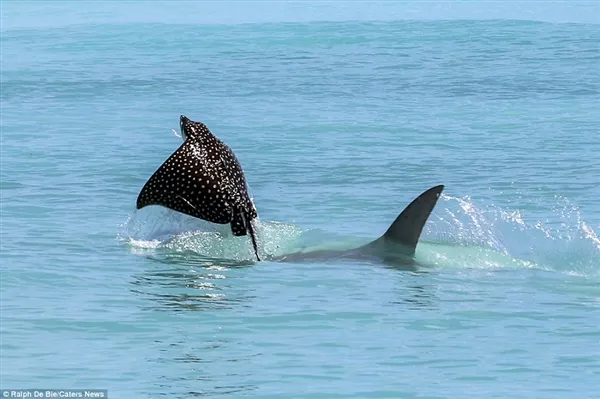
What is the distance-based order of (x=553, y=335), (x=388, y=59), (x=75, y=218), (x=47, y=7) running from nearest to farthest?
1. (x=553, y=335)
2. (x=75, y=218)
3. (x=388, y=59)
4. (x=47, y=7)

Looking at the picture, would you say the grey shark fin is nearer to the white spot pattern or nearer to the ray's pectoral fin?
the ray's pectoral fin

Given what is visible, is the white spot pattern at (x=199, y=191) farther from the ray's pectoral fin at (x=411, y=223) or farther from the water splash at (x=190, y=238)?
the ray's pectoral fin at (x=411, y=223)

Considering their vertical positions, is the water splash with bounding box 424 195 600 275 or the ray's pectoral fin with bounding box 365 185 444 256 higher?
the ray's pectoral fin with bounding box 365 185 444 256

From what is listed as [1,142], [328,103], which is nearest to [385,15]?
[328,103]

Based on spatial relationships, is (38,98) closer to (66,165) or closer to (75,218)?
(66,165)

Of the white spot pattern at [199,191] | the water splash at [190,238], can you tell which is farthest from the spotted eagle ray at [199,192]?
the water splash at [190,238]

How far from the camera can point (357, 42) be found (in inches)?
1209

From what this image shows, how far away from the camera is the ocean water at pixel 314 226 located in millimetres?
7836

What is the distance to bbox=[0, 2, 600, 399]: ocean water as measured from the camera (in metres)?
7.84

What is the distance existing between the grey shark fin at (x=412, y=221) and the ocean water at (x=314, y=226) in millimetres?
233

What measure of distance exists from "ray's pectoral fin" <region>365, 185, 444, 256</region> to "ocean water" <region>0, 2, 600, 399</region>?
227 mm

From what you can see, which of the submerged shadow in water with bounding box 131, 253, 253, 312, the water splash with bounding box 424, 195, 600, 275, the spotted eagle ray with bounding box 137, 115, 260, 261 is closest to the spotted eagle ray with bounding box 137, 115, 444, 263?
the spotted eagle ray with bounding box 137, 115, 260, 261

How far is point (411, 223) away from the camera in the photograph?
10312mm

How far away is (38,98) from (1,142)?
437cm
